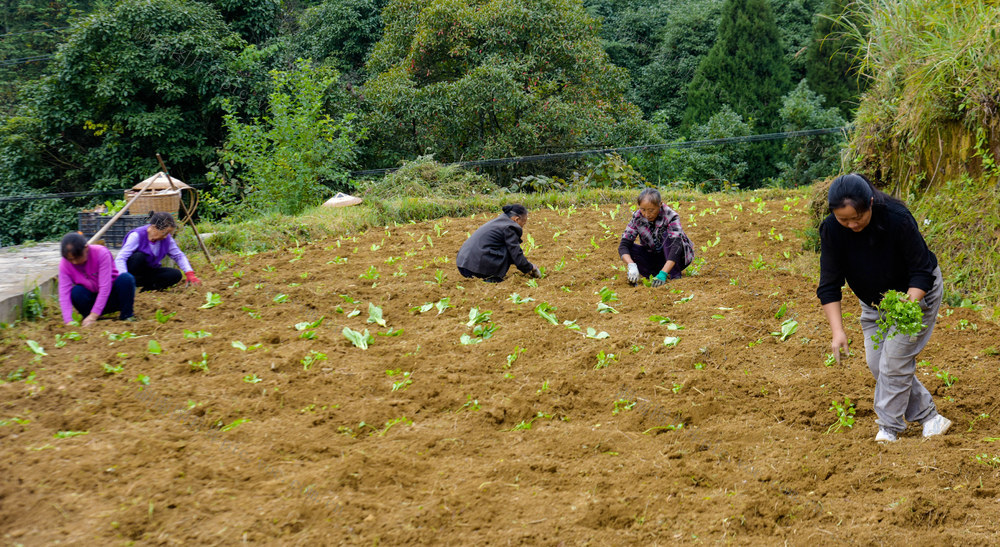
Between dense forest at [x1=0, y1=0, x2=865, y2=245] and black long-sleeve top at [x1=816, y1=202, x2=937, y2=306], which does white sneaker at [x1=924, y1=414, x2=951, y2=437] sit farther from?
dense forest at [x1=0, y1=0, x2=865, y2=245]

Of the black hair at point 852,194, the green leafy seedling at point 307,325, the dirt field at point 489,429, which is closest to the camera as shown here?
the dirt field at point 489,429

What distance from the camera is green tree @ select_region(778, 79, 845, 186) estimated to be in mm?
16766

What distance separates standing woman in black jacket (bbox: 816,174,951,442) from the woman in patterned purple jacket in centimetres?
275

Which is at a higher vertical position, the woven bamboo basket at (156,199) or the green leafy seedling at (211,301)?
the woven bamboo basket at (156,199)

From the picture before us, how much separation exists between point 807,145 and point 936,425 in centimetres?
1467

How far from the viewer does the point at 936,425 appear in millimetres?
3811

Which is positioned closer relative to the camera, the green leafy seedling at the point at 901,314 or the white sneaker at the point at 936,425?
the green leafy seedling at the point at 901,314

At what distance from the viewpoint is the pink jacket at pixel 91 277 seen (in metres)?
5.80

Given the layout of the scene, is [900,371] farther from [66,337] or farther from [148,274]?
[148,274]

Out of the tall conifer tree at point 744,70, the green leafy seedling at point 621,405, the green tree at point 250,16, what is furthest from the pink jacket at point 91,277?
the tall conifer tree at point 744,70

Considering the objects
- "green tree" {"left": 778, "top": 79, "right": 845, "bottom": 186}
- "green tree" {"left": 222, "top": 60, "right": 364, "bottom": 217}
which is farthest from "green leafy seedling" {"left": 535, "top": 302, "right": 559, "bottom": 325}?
"green tree" {"left": 778, "top": 79, "right": 845, "bottom": 186}

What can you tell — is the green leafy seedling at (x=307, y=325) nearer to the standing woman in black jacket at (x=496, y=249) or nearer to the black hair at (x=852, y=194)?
the standing woman in black jacket at (x=496, y=249)

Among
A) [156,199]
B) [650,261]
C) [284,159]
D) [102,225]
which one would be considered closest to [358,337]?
[650,261]

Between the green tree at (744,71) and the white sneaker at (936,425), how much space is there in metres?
19.1
